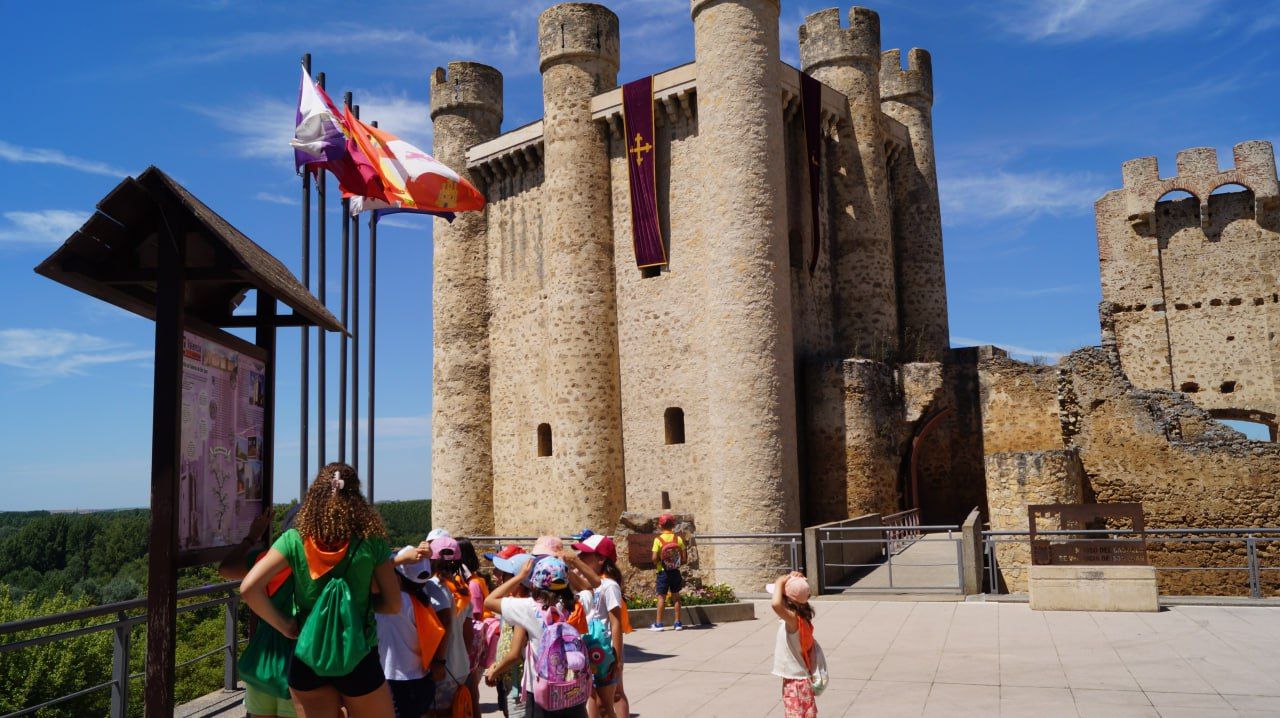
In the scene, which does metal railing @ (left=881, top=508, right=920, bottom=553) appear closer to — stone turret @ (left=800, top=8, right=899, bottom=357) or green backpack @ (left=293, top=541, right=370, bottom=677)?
stone turret @ (left=800, top=8, right=899, bottom=357)

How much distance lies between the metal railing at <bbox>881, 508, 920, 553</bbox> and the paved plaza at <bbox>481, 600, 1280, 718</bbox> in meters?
7.98

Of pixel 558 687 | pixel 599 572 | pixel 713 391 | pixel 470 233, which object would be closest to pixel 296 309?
pixel 599 572

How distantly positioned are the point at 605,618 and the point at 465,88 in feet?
84.1

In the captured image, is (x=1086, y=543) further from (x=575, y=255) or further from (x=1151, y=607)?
(x=575, y=255)

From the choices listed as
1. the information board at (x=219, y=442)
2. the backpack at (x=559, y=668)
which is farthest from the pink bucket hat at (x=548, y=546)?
the information board at (x=219, y=442)

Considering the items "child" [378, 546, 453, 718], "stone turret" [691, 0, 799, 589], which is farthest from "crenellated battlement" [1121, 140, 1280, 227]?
"child" [378, 546, 453, 718]

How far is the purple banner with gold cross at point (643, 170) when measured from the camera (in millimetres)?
23281

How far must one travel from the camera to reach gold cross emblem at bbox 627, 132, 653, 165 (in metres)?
23.5

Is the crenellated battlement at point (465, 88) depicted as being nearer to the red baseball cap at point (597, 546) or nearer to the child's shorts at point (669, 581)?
the child's shorts at point (669, 581)

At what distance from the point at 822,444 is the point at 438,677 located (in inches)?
712

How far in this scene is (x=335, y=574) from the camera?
4215 millimetres

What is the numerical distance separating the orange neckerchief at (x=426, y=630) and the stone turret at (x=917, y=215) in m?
23.4

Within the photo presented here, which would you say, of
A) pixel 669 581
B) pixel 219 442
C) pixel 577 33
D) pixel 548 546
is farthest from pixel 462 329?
pixel 548 546

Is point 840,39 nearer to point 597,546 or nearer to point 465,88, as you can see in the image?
point 465,88
